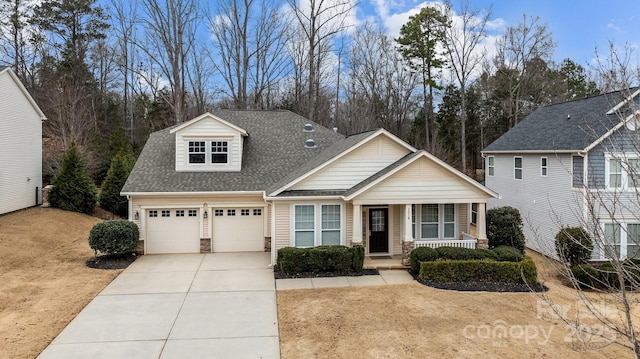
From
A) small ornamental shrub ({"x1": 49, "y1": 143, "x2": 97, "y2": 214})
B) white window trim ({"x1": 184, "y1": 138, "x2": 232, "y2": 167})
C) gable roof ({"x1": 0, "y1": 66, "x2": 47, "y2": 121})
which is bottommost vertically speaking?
small ornamental shrub ({"x1": 49, "y1": 143, "x2": 97, "y2": 214})

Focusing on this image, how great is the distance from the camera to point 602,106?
658 inches

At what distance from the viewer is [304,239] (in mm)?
14195

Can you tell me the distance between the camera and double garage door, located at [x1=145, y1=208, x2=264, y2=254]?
15773mm

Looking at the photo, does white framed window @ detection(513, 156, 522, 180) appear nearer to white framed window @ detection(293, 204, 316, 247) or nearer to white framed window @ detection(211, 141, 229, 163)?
white framed window @ detection(293, 204, 316, 247)

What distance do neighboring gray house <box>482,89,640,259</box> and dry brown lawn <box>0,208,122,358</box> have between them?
14.1 metres

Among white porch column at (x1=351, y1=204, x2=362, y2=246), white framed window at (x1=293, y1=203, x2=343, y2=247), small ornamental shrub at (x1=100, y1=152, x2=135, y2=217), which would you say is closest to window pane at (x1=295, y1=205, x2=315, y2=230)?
white framed window at (x1=293, y1=203, x2=343, y2=247)

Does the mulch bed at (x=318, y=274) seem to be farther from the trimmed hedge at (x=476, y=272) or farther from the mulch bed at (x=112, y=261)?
the mulch bed at (x=112, y=261)

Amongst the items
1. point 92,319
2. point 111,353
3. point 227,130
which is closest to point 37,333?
point 92,319

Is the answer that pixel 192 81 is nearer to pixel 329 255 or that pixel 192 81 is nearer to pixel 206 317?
pixel 329 255

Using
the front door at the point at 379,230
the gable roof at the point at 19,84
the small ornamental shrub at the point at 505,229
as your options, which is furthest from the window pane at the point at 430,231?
the gable roof at the point at 19,84

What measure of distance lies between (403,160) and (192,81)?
25397 millimetres

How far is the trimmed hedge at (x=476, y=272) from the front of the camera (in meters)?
12.1

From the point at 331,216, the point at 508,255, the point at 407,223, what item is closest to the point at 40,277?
the point at 331,216

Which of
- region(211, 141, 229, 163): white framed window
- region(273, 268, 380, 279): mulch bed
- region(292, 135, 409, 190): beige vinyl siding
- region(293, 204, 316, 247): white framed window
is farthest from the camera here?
region(211, 141, 229, 163): white framed window
